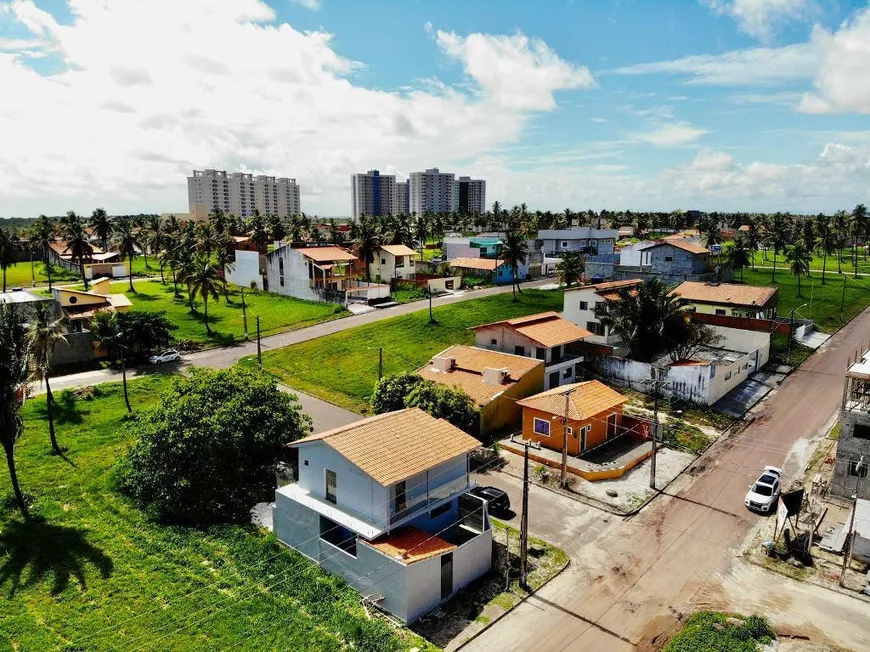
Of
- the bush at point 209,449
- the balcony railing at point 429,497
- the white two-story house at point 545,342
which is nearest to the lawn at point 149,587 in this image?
the bush at point 209,449

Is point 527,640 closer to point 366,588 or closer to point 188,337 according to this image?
point 366,588

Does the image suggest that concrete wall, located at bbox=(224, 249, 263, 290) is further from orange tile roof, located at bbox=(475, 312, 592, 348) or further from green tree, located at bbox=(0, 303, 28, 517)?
green tree, located at bbox=(0, 303, 28, 517)

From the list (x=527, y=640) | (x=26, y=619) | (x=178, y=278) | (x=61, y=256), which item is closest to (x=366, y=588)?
(x=527, y=640)

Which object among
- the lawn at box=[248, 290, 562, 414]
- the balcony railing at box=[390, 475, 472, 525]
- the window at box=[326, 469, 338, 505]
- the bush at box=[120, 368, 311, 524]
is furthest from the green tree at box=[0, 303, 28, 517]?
the lawn at box=[248, 290, 562, 414]

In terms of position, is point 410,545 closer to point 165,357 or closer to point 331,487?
point 331,487

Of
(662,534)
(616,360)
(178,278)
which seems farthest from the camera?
(178,278)

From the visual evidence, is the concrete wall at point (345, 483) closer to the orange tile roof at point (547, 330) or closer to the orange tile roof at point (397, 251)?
the orange tile roof at point (547, 330)

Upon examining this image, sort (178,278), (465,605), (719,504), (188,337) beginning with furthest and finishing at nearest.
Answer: (178,278) < (188,337) < (719,504) < (465,605)
